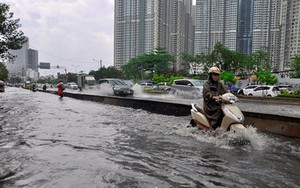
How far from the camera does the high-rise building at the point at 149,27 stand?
7044 cm

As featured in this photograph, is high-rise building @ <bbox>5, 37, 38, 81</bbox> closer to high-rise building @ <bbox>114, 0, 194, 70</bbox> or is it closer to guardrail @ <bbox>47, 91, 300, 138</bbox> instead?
high-rise building @ <bbox>114, 0, 194, 70</bbox>

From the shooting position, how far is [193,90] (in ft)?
76.1

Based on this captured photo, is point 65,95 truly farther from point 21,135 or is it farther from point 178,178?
point 178,178

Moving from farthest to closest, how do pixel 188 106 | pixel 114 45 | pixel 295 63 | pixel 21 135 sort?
1. pixel 114 45
2. pixel 295 63
3. pixel 188 106
4. pixel 21 135

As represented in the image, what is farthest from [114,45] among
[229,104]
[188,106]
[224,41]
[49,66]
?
[229,104]

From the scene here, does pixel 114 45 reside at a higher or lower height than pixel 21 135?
higher

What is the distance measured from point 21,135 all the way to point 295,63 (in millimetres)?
52946

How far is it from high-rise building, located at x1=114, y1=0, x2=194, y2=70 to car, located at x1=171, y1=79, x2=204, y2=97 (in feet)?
154

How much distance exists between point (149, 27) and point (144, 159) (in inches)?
2678

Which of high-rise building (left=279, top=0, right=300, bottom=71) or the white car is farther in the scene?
high-rise building (left=279, top=0, right=300, bottom=71)

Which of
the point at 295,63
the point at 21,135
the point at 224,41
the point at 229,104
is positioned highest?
the point at 224,41

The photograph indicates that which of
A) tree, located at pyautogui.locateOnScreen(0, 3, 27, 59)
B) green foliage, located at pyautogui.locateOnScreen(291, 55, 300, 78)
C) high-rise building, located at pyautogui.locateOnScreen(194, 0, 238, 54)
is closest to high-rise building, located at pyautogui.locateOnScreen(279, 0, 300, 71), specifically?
green foliage, located at pyautogui.locateOnScreen(291, 55, 300, 78)

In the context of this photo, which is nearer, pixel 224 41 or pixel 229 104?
pixel 229 104

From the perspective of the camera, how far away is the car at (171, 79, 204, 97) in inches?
905
